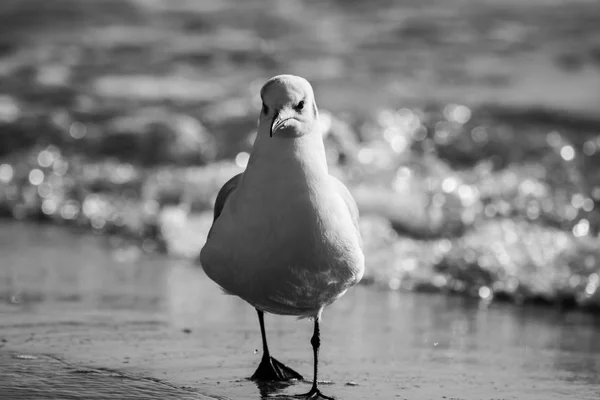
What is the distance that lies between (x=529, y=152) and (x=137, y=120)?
457 centimetres

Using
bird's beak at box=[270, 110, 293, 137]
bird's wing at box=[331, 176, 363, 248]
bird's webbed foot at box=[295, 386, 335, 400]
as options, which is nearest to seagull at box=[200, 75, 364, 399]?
bird's beak at box=[270, 110, 293, 137]

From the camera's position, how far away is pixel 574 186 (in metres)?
8.57

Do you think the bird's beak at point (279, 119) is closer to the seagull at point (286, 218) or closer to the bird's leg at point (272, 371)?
the seagull at point (286, 218)

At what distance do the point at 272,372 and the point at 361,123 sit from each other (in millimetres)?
7408

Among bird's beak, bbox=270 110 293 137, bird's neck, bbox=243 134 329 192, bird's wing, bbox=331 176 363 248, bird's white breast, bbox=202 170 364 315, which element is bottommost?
bird's white breast, bbox=202 170 364 315

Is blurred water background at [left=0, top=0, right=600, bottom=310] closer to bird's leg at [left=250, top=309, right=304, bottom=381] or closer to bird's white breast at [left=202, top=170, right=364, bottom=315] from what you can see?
bird's leg at [left=250, top=309, right=304, bottom=381]

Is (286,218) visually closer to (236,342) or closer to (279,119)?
(279,119)

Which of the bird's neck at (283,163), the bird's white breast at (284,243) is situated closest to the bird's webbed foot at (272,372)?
the bird's white breast at (284,243)

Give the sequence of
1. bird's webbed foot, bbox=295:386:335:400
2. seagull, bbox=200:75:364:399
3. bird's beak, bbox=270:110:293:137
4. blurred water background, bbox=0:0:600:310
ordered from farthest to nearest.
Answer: blurred water background, bbox=0:0:600:310
bird's webbed foot, bbox=295:386:335:400
seagull, bbox=200:75:364:399
bird's beak, bbox=270:110:293:137

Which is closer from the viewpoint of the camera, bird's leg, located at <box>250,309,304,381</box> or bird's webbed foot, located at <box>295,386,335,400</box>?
bird's webbed foot, located at <box>295,386,335,400</box>

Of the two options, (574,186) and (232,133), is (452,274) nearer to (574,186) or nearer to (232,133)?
(574,186)

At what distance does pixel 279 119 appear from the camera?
10.7 ft

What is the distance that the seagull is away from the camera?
3.36m

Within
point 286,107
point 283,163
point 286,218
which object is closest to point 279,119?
point 286,107
